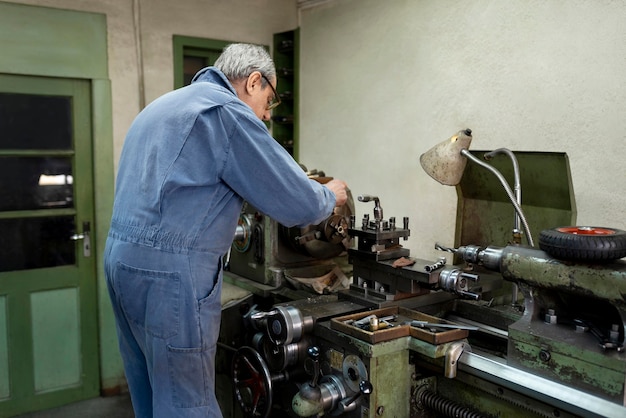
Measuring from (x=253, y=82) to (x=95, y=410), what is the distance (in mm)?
1970

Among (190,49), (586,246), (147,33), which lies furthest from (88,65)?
(586,246)

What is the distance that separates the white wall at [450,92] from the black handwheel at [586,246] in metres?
0.74

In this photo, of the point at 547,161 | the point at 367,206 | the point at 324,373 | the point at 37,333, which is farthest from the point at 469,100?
the point at 37,333

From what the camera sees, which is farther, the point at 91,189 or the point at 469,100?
the point at 91,189

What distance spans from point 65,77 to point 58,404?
1.54 meters

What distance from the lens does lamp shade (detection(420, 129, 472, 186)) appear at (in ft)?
5.46

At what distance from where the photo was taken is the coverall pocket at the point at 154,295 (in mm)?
1320

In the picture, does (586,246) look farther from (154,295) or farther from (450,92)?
(450,92)

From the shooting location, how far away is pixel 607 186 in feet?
5.89

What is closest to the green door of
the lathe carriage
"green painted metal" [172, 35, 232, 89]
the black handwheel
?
"green painted metal" [172, 35, 232, 89]

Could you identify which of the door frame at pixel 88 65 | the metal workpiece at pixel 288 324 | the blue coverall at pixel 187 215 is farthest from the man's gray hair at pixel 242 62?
the door frame at pixel 88 65

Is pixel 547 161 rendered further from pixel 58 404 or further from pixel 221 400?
pixel 58 404

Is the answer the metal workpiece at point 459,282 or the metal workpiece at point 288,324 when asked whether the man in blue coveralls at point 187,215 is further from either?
the metal workpiece at point 459,282

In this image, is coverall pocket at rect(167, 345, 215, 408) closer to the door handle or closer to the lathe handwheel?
the lathe handwheel
